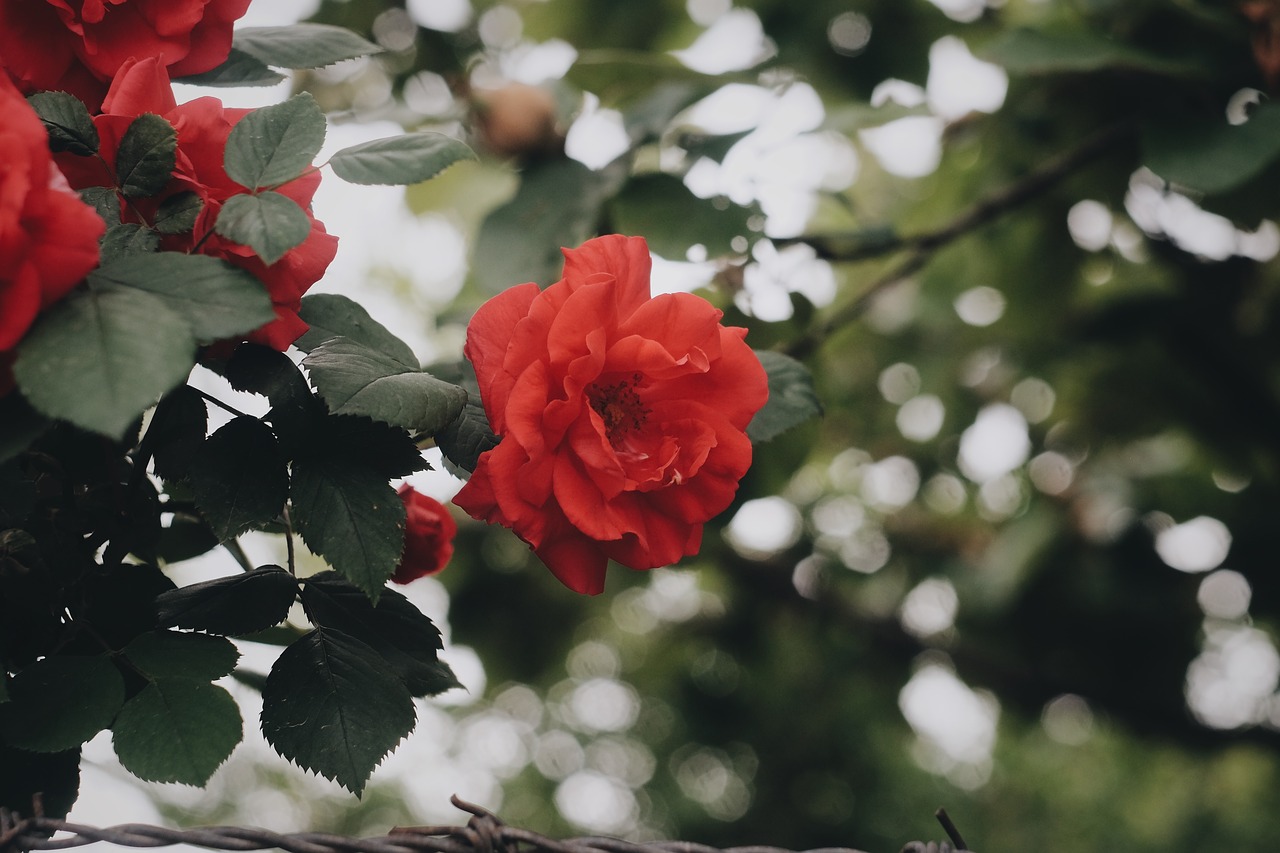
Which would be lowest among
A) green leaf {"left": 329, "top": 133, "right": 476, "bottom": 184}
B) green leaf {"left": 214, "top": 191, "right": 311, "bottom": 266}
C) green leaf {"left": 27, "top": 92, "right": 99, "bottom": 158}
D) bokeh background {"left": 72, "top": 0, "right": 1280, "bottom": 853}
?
bokeh background {"left": 72, "top": 0, "right": 1280, "bottom": 853}

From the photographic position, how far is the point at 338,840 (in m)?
0.35

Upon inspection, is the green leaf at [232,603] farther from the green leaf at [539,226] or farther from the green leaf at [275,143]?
the green leaf at [539,226]

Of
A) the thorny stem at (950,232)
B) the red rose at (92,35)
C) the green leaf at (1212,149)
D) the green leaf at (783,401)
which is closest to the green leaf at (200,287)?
the red rose at (92,35)

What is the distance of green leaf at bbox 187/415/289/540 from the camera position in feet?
1.21

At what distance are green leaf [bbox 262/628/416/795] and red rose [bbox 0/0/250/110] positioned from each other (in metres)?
0.27

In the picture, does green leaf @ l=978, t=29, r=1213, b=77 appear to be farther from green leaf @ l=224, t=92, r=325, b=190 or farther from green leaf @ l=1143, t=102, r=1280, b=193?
green leaf @ l=224, t=92, r=325, b=190

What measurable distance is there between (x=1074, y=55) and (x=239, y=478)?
0.69 metres

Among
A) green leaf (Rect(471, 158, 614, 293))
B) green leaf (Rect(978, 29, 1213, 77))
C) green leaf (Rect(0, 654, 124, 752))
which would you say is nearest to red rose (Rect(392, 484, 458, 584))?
green leaf (Rect(0, 654, 124, 752))

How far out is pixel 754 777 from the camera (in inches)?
109

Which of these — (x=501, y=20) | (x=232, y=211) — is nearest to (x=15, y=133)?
(x=232, y=211)

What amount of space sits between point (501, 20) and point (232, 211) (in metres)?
0.89

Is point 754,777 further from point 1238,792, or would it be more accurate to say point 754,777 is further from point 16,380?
point 16,380

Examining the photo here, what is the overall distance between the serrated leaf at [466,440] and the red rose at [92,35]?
0.69 feet

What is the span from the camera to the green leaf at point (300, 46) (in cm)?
52
